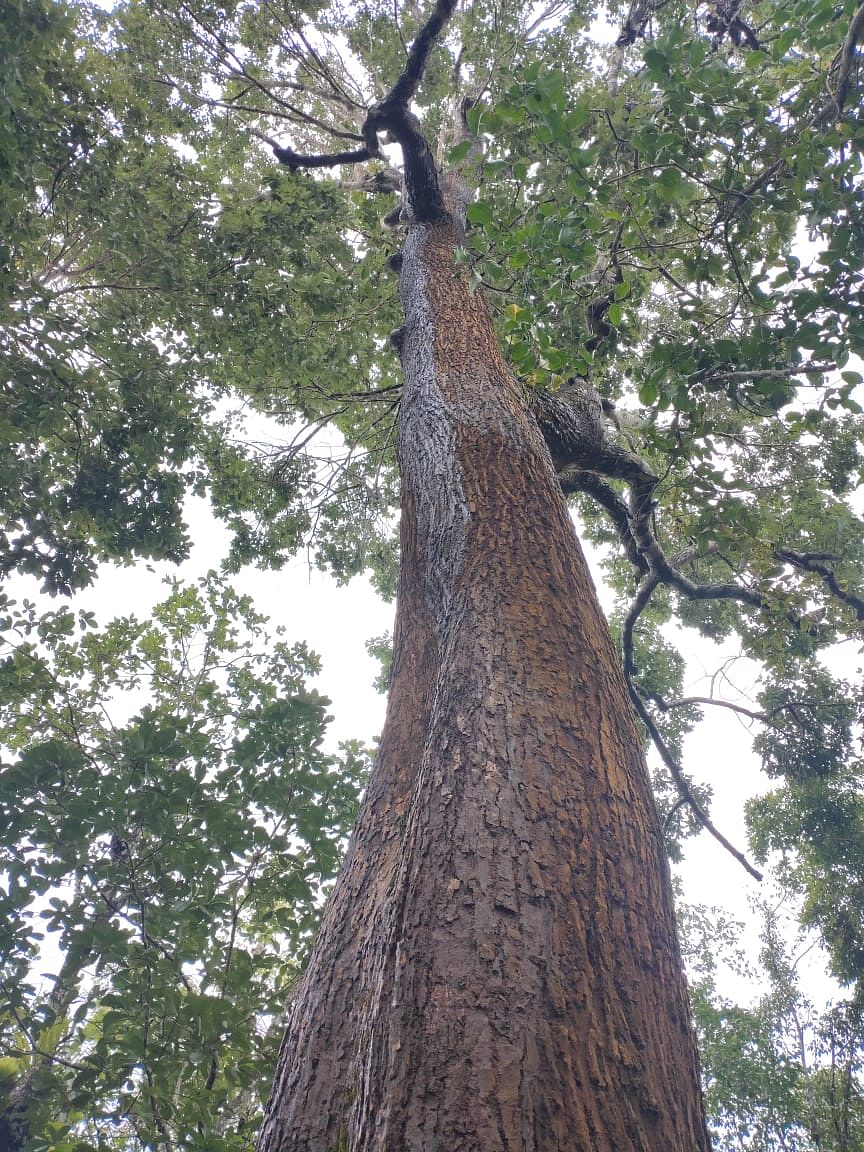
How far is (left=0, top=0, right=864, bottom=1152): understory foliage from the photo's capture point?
8.09ft

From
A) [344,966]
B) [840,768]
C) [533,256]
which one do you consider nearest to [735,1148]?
[840,768]

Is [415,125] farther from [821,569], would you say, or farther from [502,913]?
[502,913]

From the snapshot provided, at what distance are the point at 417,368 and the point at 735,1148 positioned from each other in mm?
11543

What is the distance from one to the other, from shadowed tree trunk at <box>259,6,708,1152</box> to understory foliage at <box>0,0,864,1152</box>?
1197mm

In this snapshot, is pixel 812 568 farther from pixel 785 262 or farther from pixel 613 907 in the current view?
pixel 613 907

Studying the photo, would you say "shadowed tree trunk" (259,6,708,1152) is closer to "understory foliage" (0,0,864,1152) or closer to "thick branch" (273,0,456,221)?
"understory foliage" (0,0,864,1152)

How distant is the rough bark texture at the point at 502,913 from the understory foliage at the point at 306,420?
1.18 metres

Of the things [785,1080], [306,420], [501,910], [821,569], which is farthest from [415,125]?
[785,1080]

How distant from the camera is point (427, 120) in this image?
325 inches

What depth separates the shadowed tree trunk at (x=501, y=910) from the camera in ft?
3.23

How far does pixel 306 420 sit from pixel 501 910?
5.56 m

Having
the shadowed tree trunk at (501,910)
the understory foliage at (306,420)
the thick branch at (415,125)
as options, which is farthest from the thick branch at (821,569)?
the thick branch at (415,125)

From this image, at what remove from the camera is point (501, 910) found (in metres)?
1.18

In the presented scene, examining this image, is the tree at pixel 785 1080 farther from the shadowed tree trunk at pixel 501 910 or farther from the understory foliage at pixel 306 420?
the shadowed tree trunk at pixel 501 910
